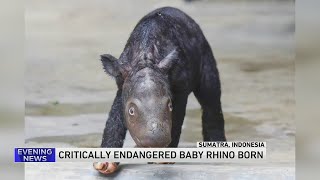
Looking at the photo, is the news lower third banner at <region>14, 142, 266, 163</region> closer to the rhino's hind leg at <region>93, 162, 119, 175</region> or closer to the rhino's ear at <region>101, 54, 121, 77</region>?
the rhino's hind leg at <region>93, 162, 119, 175</region>

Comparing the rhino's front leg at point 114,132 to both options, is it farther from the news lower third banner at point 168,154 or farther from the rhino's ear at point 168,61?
the rhino's ear at point 168,61

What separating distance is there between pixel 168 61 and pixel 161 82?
0.09 metres

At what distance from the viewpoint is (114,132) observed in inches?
112

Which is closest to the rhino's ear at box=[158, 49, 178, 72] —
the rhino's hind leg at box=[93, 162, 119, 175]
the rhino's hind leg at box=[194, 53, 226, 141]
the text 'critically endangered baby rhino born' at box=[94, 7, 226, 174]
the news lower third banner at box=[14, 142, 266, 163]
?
the text 'critically endangered baby rhino born' at box=[94, 7, 226, 174]

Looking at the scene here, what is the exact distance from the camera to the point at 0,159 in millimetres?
2834

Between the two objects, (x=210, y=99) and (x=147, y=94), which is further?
(x=210, y=99)

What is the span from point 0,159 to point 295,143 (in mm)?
1185

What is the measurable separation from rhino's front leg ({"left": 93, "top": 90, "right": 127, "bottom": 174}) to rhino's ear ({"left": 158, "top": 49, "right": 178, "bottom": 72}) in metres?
0.20

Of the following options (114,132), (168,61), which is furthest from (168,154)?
(168,61)

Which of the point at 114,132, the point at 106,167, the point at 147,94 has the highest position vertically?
the point at 147,94

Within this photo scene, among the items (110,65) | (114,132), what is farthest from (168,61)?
(114,132)

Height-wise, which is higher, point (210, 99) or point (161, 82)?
point (161, 82)

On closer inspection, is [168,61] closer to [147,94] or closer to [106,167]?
[147,94]

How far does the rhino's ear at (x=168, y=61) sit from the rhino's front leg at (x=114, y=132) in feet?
0.66
